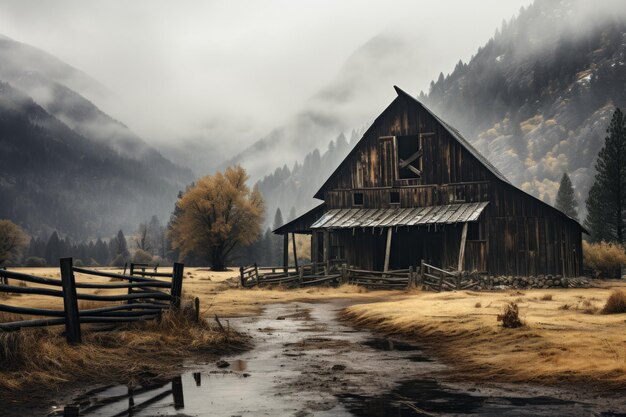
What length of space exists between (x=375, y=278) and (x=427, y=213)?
5200 mm

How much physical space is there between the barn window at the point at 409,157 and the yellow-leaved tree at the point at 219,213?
2928cm

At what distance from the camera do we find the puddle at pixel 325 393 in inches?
264

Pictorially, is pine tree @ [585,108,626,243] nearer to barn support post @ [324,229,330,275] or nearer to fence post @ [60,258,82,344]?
barn support post @ [324,229,330,275]

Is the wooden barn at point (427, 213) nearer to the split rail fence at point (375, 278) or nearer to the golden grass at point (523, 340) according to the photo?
the split rail fence at point (375, 278)

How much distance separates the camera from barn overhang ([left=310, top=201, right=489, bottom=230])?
112 feet

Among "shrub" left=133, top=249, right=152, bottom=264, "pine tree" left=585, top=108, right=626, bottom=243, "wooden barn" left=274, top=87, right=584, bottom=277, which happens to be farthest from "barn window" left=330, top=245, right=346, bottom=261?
"shrub" left=133, top=249, right=152, bottom=264

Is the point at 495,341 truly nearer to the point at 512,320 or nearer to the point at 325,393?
the point at 512,320

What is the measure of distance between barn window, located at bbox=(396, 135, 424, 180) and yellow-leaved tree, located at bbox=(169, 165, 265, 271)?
96.1 feet

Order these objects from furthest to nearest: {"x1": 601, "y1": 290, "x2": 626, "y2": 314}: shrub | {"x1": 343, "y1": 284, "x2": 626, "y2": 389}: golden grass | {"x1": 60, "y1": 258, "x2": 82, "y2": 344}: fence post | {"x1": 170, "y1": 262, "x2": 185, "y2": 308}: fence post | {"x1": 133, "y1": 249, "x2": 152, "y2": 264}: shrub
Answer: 1. {"x1": 133, "y1": 249, "x2": 152, "y2": 264}: shrub
2. {"x1": 601, "y1": 290, "x2": 626, "y2": 314}: shrub
3. {"x1": 170, "y1": 262, "x2": 185, "y2": 308}: fence post
4. {"x1": 60, "y1": 258, "x2": 82, "y2": 344}: fence post
5. {"x1": 343, "y1": 284, "x2": 626, "y2": 389}: golden grass

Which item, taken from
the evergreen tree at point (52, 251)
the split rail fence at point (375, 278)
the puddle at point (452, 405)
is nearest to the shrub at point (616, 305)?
the puddle at point (452, 405)

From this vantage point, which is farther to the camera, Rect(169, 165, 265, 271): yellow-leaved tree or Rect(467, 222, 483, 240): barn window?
Rect(169, 165, 265, 271): yellow-leaved tree

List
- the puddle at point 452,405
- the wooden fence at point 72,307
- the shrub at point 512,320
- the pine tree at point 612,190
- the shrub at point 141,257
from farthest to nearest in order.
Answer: the shrub at point 141,257
the pine tree at point 612,190
the shrub at point 512,320
the wooden fence at point 72,307
the puddle at point 452,405

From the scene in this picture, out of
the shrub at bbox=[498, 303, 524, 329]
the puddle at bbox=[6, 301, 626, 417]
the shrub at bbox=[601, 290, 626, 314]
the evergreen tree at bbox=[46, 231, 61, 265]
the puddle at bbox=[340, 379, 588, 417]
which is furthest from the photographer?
the evergreen tree at bbox=[46, 231, 61, 265]

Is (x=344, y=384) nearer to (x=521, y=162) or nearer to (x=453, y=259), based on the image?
(x=453, y=259)
